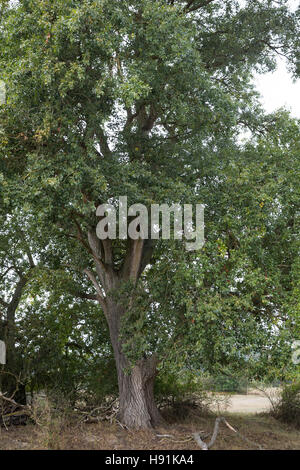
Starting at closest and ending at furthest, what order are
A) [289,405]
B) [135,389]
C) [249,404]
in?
[135,389], [289,405], [249,404]

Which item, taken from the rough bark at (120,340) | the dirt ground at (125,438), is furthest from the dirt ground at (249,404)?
the rough bark at (120,340)

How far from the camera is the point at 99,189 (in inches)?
360

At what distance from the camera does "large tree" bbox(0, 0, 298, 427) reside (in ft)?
28.8

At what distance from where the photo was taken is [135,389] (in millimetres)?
11688

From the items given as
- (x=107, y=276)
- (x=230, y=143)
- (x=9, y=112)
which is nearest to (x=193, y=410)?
(x=107, y=276)

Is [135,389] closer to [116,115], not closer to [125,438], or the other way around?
[125,438]

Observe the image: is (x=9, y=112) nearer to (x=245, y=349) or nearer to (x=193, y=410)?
(x=245, y=349)

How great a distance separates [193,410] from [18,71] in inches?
403

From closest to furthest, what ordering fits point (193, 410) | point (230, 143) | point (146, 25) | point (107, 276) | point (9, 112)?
point (9, 112) < point (146, 25) < point (230, 143) < point (107, 276) < point (193, 410)

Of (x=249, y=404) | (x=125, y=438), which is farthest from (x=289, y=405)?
(x=125, y=438)

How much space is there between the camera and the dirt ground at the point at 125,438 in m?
10.2

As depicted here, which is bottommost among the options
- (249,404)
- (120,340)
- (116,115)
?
(249,404)

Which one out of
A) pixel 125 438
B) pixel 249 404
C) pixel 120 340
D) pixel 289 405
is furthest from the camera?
pixel 249 404

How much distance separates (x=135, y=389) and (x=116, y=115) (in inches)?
259
